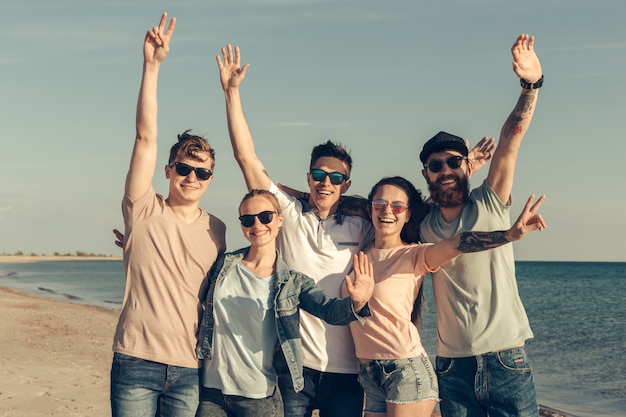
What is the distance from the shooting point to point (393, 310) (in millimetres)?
5062

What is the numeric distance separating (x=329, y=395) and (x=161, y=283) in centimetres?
146

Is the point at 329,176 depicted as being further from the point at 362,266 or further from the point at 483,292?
the point at 483,292

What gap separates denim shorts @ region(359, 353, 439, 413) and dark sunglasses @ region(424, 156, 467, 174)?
1.43 m

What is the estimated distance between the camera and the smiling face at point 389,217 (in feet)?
17.3

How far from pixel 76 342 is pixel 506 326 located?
1548 cm

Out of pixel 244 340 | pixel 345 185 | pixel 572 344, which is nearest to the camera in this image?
pixel 244 340

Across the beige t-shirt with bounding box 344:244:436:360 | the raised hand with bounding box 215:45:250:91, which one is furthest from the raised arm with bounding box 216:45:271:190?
the beige t-shirt with bounding box 344:244:436:360

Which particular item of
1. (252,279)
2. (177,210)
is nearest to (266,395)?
(252,279)

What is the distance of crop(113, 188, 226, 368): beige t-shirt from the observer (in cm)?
497

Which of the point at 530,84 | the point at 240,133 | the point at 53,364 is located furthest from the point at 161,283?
the point at 53,364

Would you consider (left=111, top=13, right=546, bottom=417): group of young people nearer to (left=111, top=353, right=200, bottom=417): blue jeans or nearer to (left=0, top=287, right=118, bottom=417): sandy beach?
(left=111, top=353, right=200, bottom=417): blue jeans

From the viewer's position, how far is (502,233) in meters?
4.95

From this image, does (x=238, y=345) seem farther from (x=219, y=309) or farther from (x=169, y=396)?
(x=169, y=396)

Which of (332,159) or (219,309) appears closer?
(219,309)
